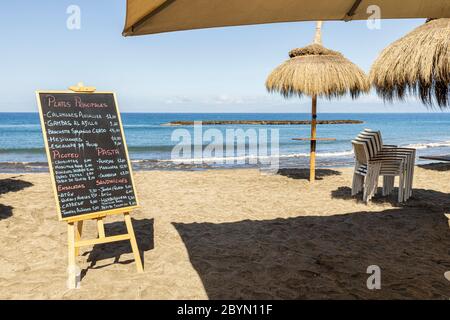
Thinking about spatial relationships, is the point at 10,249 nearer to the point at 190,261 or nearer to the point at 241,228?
the point at 190,261

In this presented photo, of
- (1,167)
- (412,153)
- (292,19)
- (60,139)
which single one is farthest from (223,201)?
(1,167)

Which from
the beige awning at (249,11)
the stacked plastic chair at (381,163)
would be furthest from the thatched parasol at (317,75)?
the beige awning at (249,11)

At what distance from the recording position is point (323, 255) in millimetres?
3924

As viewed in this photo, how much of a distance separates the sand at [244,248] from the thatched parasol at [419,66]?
1732 millimetres

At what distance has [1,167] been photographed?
49.9 ft

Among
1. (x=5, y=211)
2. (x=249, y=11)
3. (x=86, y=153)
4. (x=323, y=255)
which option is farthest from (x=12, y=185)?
(x=249, y=11)

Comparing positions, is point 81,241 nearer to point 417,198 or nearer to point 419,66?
point 419,66

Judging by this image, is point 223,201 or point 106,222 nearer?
point 106,222

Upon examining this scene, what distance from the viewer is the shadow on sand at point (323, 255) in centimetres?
316

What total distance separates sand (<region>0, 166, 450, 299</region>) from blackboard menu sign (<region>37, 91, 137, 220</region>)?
0.68 meters

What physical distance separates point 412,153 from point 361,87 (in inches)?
82.7

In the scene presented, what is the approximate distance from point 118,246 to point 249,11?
3064mm

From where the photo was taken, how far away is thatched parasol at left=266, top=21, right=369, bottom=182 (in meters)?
7.50

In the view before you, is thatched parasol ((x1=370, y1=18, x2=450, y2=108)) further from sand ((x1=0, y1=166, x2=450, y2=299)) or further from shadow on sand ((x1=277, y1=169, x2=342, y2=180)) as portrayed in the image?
shadow on sand ((x1=277, y1=169, x2=342, y2=180))
